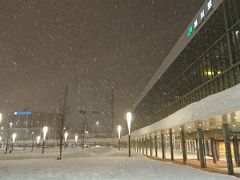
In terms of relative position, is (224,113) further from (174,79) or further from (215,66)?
(174,79)

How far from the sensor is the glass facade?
98.1 ft

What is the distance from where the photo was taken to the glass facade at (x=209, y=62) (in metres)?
29.9

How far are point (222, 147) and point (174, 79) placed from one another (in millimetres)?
24233

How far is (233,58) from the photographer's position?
98.1 feet

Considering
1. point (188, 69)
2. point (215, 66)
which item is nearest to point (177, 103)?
point (188, 69)

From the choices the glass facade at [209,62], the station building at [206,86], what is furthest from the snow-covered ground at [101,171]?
the glass facade at [209,62]

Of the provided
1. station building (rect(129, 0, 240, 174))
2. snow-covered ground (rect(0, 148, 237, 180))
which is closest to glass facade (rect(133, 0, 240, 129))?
station building (rect(129, 0, 240, 174))

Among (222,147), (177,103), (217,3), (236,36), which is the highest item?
(217,3)

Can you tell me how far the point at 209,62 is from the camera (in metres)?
36.6

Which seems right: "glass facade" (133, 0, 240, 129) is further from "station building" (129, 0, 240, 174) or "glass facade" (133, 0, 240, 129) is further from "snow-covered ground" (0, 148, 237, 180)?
"snow-covered ground" (0, 148, 237, 180)

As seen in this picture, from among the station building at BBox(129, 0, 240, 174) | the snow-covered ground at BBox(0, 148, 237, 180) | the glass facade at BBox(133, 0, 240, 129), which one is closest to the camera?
the snow-covered ground at BBox(0, 148, 237, 180)

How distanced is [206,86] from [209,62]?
4248mm

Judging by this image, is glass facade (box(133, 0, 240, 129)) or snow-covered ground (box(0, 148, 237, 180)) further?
glass facade (box(133, 0, 240, 129))

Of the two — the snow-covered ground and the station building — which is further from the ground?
the station building
